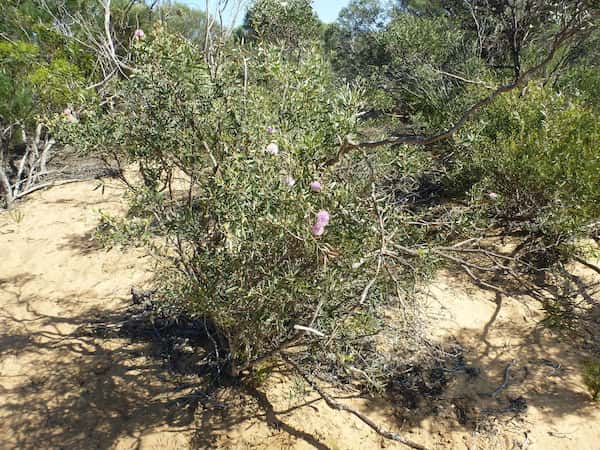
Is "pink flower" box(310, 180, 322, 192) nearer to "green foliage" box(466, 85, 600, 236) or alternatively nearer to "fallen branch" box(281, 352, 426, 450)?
"fallen branch" box(281, 352, 426, 450)

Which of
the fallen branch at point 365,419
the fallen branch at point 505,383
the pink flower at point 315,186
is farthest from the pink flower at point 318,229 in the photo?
the fallen branch at point 505,383

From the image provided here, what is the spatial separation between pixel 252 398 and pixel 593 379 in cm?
252

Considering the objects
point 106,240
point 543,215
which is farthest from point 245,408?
point 543,215

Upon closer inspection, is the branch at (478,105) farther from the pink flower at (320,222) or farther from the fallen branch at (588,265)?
the fallen branch at (588,265)

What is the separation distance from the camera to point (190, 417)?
2859mm

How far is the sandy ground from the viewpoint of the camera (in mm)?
2779

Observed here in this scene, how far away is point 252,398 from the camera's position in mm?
3018

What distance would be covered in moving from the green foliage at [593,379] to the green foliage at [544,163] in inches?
46.5

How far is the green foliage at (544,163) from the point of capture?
153 inches

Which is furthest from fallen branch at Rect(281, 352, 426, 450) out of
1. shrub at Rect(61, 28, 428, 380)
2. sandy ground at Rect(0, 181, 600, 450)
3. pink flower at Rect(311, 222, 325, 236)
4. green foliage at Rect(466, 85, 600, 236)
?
green foliage at Rect(466, 85, 600, 236)

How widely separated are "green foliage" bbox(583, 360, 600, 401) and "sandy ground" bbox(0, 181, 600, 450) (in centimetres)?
7

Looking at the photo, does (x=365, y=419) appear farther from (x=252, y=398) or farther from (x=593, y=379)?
(x=593, y=379)

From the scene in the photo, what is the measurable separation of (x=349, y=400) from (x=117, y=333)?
2021 mm

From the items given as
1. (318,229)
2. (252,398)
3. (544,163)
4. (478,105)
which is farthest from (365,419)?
(544,163)
